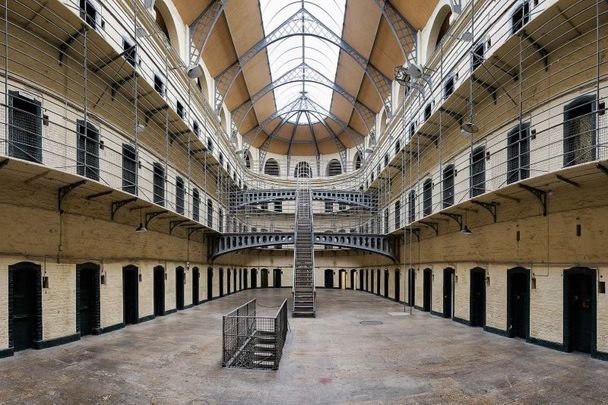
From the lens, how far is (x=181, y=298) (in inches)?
690

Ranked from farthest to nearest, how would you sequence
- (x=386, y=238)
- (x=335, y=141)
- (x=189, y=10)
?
(x=335, y=141) → (x=386, y=238) → (x=189, y=10)

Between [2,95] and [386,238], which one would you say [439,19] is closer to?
[386,238]

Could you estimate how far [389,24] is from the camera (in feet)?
58.5

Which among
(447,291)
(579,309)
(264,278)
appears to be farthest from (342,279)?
(579,309)

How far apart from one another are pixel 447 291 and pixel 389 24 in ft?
38.1

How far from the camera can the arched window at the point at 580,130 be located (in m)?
8.20

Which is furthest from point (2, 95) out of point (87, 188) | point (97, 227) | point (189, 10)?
point (189, 10)

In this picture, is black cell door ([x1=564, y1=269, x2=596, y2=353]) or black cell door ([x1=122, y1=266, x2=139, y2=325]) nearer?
black cell door ([x1=564, y1=269, x2=596, y2=353])

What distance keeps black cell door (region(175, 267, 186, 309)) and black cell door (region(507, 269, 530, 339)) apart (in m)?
12.6

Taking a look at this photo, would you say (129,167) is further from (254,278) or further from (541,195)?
(254,278)

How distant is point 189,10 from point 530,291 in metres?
16.4

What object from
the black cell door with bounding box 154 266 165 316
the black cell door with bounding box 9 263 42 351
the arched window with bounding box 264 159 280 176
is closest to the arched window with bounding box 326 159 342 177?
the arched window with bounding box 264 159 280 176

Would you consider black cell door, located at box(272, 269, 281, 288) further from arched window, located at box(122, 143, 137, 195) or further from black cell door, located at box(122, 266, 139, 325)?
arched window, located at box(122, 143, 137, 195)

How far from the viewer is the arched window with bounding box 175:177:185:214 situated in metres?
16.9
